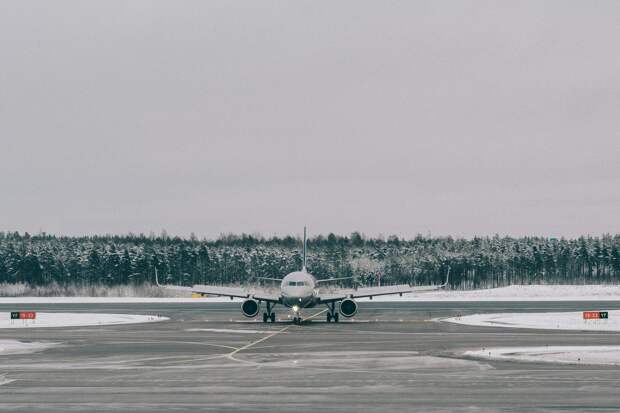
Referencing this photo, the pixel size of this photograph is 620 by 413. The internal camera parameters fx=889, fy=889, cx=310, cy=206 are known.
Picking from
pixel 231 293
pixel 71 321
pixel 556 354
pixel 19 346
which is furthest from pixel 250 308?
pixel 556 354

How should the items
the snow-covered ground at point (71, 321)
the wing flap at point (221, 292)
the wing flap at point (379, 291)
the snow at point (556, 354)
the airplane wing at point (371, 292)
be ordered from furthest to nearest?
1. the wing flap at point (221, 292)
2. the wing flap at point (379, 291)
3. the airplane wing at point (371, 292)
4. the snow-covered ground at point (71, 321)
5. the snow at point (556, 354)

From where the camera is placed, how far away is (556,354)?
117ft

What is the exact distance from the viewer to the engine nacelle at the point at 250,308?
63312mm

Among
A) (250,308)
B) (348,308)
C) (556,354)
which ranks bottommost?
(556,354)

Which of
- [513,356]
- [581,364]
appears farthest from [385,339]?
[581,364]

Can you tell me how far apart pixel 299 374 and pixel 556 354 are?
1188 centimetres

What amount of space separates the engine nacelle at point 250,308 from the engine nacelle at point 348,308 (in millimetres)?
6157

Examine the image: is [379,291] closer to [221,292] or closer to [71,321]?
[221,292]

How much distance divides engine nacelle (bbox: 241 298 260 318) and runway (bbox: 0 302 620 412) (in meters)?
12.2

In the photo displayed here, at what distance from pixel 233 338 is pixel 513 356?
1725cm

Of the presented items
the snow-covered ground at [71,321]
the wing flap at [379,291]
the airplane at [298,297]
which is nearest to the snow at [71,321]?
the snow-covered ground at [71,321]

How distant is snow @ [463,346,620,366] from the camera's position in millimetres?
33656

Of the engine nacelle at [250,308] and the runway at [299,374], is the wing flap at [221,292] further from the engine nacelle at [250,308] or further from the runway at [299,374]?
the runway at [299,374]

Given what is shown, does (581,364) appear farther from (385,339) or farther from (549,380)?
(385,339)
